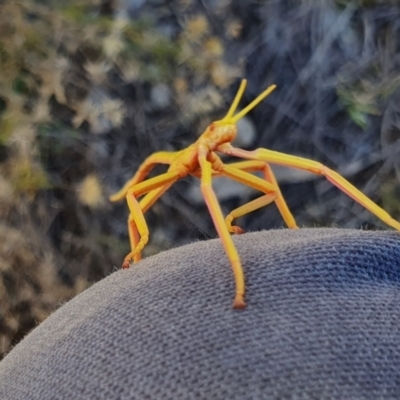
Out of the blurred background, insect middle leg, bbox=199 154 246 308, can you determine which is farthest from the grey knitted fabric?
the blurred background

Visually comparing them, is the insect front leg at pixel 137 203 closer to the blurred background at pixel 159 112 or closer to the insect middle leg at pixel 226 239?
the insect middle leg at pixel 226 239

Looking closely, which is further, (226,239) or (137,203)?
(137,203)

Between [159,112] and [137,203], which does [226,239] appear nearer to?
[137,203]

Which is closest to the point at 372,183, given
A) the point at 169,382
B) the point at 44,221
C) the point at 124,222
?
the point at 124,222

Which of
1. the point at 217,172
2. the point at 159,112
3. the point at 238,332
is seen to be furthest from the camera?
the point at 159,112

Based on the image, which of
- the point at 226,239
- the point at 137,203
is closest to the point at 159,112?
the point at 137,203

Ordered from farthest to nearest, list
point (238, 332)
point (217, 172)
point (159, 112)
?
point (159, 112)
point (217, 172)
point (238, 332)

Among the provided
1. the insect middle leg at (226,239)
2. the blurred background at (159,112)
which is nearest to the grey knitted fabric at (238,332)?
the insect middle leg at (226,239)
